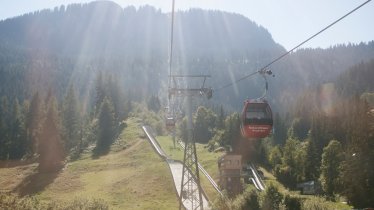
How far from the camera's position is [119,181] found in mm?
74062

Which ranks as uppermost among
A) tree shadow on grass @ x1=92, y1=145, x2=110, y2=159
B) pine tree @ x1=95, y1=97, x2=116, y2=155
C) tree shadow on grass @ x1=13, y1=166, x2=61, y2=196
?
pine tree @ x1=95, y1=97, x2=116, y2=155

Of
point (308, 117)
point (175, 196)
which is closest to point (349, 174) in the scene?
point (175, 196)

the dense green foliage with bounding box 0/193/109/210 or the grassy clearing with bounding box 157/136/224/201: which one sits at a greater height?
the dense green foliage with bounding box 0/193/109/210

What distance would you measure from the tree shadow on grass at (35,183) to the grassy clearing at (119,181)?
693mm

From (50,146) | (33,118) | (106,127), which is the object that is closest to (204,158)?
(106,127)

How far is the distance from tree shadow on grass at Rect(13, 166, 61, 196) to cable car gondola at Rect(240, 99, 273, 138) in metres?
56.9

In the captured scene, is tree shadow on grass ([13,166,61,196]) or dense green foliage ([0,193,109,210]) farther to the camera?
tree shadow on grass ([13,166,61,196])

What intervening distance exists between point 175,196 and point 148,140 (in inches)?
1773

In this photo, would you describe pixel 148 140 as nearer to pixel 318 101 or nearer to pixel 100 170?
pixel 100 170

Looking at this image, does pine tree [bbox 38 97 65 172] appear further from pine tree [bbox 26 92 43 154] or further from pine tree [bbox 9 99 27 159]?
pine tree [bbox 9 99 27 159]

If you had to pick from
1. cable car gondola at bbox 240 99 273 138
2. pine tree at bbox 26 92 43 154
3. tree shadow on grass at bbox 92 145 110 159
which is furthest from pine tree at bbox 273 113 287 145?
cable car gondola at bbox 240 99 273 138

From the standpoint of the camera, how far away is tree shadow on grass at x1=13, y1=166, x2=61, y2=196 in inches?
2872

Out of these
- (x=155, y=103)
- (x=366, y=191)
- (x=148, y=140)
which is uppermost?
(x=155, y=103)

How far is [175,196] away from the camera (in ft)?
212
